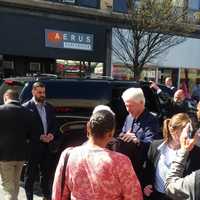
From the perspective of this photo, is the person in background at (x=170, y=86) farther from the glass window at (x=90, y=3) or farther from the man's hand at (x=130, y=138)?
the glass window at (x=90, y=3)

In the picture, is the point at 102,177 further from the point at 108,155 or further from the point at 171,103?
the point at 171,103

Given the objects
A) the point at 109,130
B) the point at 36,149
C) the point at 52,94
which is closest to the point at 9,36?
the point at 52,94

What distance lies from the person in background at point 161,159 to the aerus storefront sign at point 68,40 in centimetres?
1433

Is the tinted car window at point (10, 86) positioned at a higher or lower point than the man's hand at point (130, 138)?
higher

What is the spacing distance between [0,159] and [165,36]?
48.6ft

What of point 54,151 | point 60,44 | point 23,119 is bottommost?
point 54,151

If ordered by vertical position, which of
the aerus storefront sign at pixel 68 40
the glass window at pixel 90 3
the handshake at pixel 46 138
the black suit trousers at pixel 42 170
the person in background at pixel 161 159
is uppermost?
the glass window at pixel 90 3

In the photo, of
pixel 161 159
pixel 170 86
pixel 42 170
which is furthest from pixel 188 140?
pixel 170 86

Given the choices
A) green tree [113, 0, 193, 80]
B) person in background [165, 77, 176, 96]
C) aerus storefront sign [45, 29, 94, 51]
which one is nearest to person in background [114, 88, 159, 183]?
person in background [165, 77, 176, 96]

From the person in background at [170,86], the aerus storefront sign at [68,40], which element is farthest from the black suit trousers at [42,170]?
the aerus storefront sign at [68,40]

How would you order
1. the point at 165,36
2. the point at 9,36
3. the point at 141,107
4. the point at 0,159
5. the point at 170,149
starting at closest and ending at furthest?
the point at 170,149, the point at 141,107, the point at 0,159, the point at 9,36, the point at 165,36

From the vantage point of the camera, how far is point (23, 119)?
6449 millimetres

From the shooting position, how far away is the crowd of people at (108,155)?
10.7ft

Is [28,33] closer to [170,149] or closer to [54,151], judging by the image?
[54,151]
